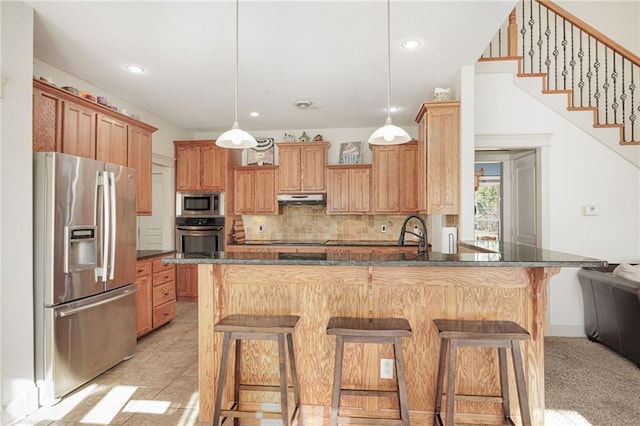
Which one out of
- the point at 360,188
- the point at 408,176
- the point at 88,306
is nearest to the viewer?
the point at 88,306

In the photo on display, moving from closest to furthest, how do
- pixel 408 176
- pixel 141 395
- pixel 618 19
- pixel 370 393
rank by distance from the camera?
pixel 370 393 → pixel 141 395 → pixel 618 19 → pixel 408 176

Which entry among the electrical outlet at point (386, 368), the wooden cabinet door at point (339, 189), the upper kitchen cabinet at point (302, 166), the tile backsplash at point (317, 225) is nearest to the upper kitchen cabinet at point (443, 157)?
the electrical outlet at point (386, 368)

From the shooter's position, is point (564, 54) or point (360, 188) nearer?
point (564, 54)

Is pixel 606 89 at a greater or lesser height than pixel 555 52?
lesser

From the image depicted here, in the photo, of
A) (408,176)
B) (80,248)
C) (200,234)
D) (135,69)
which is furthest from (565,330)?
(135,69)

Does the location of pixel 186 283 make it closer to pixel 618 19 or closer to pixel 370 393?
pixel 370 393

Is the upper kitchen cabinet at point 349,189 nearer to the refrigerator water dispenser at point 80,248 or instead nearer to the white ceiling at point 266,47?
the white ceiling at point 266,47

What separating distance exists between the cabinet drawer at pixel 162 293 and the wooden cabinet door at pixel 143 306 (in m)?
0.10

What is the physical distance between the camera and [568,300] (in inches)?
155

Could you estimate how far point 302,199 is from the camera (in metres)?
5.52

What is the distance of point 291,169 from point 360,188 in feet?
3.63

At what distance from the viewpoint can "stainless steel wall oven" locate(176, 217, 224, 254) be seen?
5.54m

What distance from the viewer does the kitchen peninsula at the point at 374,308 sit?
215 cm

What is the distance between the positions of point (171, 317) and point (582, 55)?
228 inches
